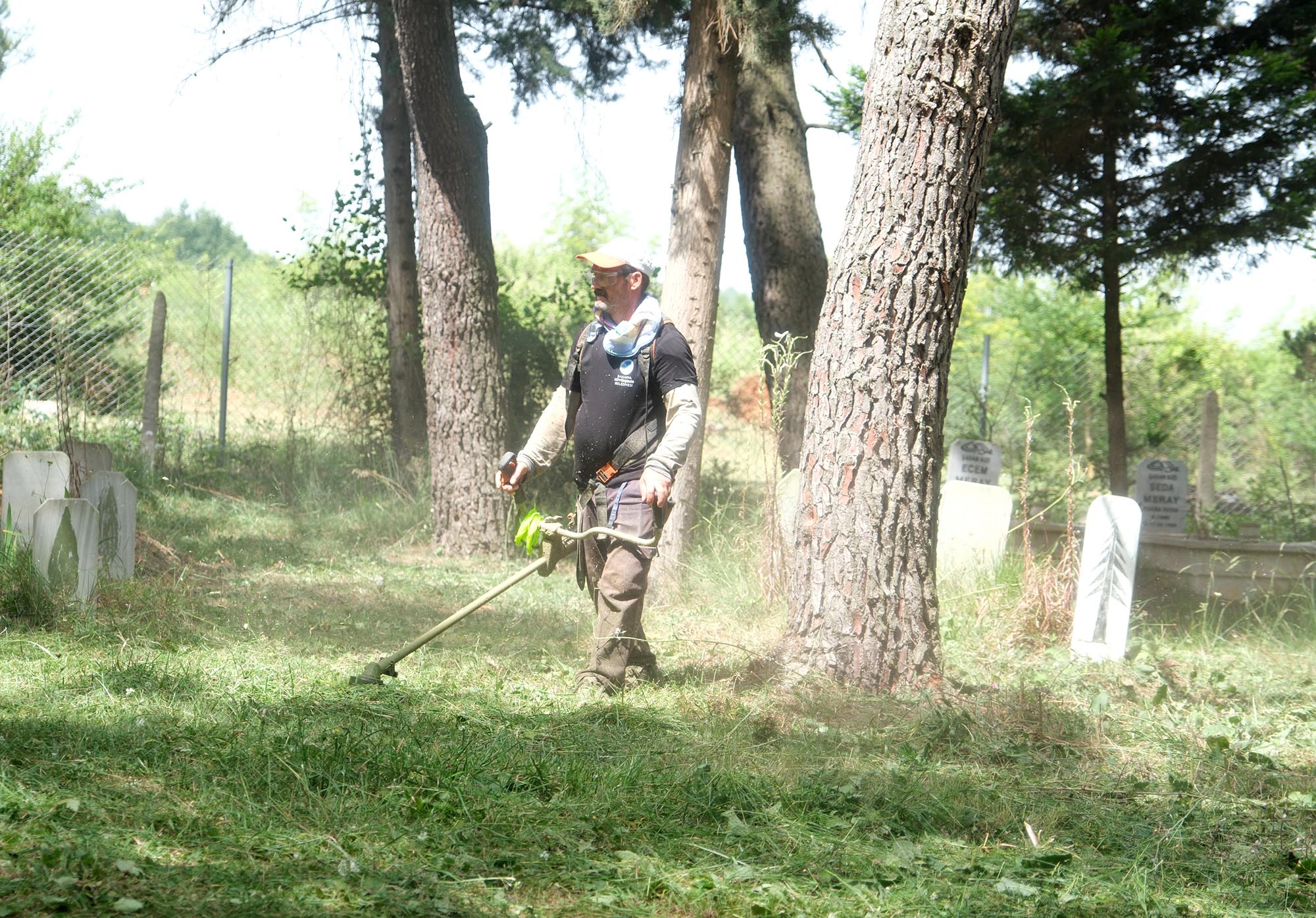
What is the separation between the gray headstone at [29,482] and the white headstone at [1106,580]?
17.5 ft

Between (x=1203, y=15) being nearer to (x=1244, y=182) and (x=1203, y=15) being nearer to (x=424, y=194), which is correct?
(x=1244, y=182)

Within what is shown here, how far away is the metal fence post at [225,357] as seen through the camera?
11688mm

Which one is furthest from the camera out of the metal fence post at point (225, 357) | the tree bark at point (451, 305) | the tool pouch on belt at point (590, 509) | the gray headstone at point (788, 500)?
the metal fence post at point (225, 357)

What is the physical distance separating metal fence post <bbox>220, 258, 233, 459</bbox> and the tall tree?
7384 millimetres

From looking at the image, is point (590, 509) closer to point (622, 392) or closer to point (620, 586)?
point (620, 586)

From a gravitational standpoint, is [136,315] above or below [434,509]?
above

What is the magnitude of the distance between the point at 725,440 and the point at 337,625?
12.9 metres

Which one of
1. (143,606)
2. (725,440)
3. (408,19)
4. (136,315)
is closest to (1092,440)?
(725,440)

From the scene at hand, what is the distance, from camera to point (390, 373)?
1121cm

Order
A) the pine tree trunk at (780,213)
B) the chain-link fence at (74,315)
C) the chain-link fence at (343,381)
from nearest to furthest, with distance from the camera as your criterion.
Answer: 1. the pine tree trunk at (780,213)
2. the chain-link fence at (74,315)
3. the chain-link fence at (343,381)

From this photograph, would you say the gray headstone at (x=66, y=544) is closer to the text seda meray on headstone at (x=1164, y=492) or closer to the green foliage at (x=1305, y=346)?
the text seda meray on headstone at (x=1164, y=492)

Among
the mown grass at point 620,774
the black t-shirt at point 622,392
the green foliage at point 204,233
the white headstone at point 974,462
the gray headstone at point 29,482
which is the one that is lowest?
the mown grass at point 620,774

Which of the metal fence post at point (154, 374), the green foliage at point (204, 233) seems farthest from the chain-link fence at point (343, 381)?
the green foliage at point (204, 233)

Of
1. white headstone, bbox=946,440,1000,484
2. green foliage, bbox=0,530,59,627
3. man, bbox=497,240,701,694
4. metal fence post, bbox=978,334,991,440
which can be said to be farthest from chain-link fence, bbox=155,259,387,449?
man, bbox=497,240,701,694
